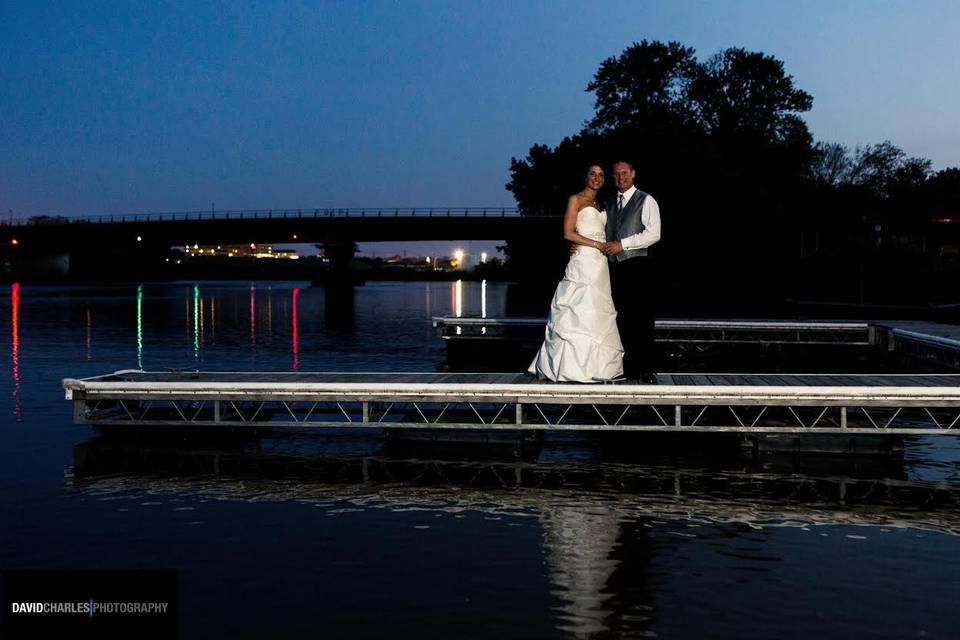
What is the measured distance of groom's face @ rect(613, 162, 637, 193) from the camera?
14883mm

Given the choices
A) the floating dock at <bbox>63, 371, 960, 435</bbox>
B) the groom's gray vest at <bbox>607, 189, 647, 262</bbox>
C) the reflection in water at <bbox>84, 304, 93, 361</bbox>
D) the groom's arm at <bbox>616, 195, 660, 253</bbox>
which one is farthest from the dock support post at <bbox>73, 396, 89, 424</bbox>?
the reflection in water at <bbox>84, 304, 93, 361</bbox>

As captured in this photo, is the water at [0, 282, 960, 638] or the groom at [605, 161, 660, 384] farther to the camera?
the groom at [605, 161, 660, 384]

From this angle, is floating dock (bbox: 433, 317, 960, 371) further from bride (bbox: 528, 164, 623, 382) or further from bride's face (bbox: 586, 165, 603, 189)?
bride's face (bbox: 586, 165, 603, 189)

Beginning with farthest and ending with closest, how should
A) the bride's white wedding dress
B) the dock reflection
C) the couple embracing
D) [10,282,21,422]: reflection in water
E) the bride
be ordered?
[10,282,21,422]: reflection in water < the bride's white wedding dress < the bride < the couple embracing < the dock reflection

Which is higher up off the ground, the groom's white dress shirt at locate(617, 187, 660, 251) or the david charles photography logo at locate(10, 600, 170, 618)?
the groom's white dress shirt at locate(617, 187, 660, 251)

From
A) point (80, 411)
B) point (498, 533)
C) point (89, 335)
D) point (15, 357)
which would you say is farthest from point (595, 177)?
point (89, 335)

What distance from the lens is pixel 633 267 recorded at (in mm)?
15891

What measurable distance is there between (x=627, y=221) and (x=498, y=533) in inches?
224

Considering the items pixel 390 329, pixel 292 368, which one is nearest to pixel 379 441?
pixel 292 368

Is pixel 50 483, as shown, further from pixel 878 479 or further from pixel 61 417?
pixel 878 479

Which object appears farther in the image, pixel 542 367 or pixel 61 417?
pixel 61 417

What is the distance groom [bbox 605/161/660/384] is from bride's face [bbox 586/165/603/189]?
0.22 metres

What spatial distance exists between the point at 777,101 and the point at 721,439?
321 feet

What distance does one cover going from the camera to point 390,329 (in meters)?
53.6
